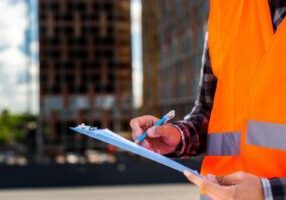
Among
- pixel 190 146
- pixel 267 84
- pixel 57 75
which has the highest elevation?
pixel 267 84

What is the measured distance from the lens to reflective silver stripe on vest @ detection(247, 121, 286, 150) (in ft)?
5.33

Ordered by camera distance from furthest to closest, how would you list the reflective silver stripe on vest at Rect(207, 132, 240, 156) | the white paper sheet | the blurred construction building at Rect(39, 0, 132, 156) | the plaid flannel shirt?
the blurred construction building at Rect(39, 0, 132, 156) < the plaid flannel shirt < the reflective silver stripe on vest at Rect(207, 132, 240, 156) < the white paper sheet

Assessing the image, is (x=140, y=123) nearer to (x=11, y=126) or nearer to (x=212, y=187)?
(x=212, y=187)

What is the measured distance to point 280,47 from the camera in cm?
163

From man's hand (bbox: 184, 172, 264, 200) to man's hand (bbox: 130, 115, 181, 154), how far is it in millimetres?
440

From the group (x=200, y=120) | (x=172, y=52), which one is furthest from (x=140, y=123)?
(x=172, y=52)

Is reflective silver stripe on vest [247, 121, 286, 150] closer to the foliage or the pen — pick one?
the pen

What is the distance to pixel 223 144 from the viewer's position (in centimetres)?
188

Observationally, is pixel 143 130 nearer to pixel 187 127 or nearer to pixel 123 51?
pixel 187 127

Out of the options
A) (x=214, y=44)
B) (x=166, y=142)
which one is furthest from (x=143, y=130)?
(x=214, y=44)

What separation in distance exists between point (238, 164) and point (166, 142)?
1.05 ft

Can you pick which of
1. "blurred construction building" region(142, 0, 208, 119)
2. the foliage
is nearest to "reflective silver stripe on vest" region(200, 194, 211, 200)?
"blurred construction building" region(142, 0, 208, 119)

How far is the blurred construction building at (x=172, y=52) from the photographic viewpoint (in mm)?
48094

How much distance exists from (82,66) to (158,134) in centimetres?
6842
